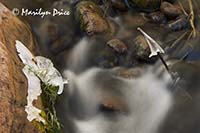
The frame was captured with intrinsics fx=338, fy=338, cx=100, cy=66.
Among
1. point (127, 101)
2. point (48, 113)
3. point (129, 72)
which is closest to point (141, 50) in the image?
point (129, 72)

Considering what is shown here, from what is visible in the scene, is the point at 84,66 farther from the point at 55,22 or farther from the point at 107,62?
the point at 55,22

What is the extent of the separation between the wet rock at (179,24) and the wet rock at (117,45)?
2.40ft

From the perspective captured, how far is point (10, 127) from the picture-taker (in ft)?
6.25

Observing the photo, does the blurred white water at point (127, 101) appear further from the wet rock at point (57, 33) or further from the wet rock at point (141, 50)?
the wet rock at point (57, 33)

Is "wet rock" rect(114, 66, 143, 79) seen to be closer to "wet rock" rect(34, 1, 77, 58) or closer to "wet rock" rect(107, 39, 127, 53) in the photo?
"wet rock" rect(107, 39, 127, 53)

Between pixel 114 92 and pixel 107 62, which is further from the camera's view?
pixel 107 62

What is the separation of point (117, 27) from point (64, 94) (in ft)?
4.57

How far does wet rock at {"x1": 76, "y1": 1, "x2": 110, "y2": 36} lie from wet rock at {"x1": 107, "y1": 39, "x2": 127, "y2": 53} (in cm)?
25

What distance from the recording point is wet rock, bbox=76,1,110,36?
13.5 ft

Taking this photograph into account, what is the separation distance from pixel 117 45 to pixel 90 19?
477 mm

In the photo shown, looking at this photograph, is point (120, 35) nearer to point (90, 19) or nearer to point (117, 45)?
point (117, 45)

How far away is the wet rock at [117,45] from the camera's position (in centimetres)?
394

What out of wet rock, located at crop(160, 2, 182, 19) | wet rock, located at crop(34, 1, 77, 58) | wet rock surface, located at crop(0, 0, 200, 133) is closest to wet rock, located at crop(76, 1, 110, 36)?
wet rock surface, located at crop(0, 0, 200, 133)

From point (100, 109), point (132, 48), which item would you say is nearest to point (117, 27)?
point (132, 48)
